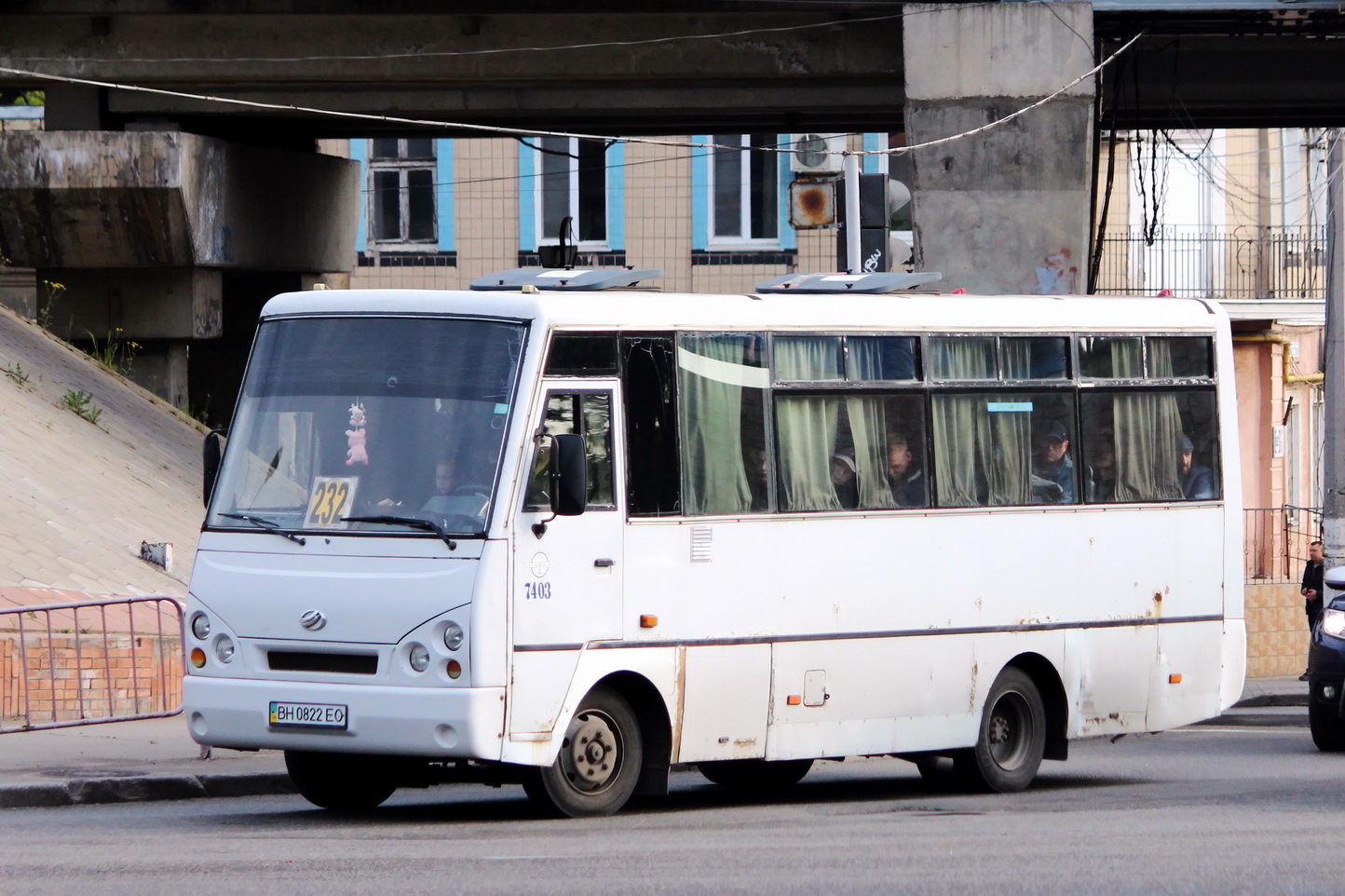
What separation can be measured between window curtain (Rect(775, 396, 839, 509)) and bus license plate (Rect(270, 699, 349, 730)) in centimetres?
280

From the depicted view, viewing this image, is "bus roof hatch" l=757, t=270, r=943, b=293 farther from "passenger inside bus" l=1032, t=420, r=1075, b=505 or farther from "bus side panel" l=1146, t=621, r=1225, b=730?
"bus side panel" l=1146, t=621, r=1225, b=730

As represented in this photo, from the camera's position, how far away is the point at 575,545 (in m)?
10.6

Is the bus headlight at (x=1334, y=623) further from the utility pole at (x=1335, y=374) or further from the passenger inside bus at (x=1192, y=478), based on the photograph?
the utility pole at (x=1335, y=374)

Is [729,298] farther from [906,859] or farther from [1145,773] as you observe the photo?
[1145,773]

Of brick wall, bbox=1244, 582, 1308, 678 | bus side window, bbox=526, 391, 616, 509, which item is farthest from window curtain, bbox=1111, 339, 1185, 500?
brick wall, bbox=1244, 582, 1308, 678

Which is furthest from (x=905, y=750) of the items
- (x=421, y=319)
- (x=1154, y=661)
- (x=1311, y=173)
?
(x=1311, y=173)

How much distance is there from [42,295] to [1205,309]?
16180 millimetres

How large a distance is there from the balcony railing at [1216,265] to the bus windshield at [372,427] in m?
19.8

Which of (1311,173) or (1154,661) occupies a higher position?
(1311,173)

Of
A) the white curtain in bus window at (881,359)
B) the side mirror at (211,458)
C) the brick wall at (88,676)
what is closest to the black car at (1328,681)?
the white curtain in bus window at (881,359)

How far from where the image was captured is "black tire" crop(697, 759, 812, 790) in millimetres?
13266

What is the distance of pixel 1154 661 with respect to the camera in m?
13.5

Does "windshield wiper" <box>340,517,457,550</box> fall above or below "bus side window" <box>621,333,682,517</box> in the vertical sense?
below

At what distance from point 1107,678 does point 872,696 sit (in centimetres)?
206
